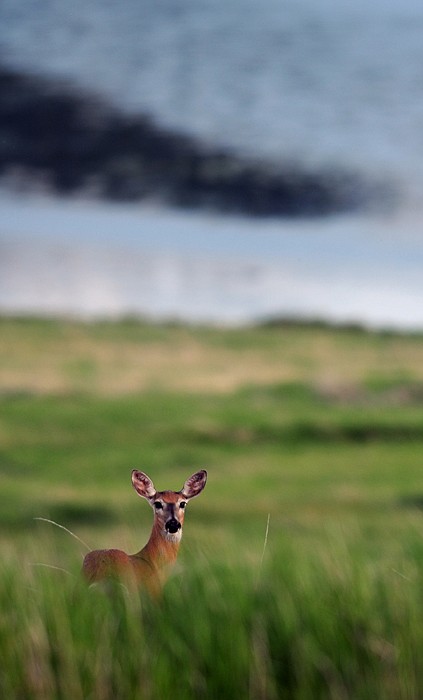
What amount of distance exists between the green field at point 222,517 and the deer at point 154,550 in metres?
Result: 0.22

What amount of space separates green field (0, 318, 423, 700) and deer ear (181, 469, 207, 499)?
352 mm

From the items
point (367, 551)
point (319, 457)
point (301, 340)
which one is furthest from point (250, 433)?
point (367, 551)

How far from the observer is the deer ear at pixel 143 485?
2.59m

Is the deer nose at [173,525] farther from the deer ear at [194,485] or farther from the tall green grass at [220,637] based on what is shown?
the tall green grass at [220,637]

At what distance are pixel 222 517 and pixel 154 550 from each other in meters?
9.18

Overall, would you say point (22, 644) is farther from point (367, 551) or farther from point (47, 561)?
point (367, 551)

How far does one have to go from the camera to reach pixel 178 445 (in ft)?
61.4

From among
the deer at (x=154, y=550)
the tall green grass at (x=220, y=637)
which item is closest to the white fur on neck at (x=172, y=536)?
the deer at (x=154, y=550)

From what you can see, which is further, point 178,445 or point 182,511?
point 178,445

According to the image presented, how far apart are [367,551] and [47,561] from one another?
93 cm

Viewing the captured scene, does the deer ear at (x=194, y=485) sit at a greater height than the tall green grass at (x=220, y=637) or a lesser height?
greater

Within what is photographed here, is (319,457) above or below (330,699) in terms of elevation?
above

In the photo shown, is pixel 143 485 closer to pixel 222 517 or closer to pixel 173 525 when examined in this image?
pixel 173 525

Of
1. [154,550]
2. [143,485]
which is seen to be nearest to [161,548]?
[154,550]
